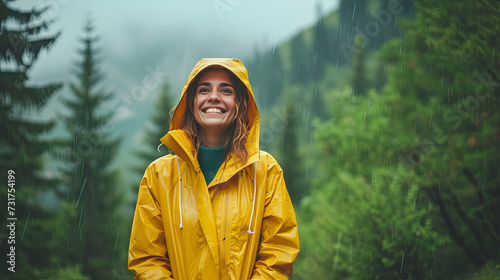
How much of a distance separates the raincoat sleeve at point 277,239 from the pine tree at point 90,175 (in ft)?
63.8

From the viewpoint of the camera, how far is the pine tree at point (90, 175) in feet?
68.6

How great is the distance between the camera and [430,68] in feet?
33.2

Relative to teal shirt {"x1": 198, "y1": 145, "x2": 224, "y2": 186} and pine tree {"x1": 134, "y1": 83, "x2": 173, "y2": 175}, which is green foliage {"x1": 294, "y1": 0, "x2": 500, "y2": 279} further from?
pine tree {"x1": 134, "y1": 83, "x2": 173, "y2": 175}

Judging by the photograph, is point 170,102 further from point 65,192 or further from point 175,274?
point 175,274

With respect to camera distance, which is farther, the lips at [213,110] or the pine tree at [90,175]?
the pine tree at [90,175]

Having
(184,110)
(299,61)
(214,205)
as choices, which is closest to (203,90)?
(184,110)

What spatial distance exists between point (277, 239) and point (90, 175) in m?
21.2

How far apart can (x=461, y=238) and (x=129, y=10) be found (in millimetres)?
146517

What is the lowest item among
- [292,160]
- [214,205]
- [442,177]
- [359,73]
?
[292,160]

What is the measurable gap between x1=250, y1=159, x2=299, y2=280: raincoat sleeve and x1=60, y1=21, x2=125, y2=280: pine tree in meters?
19.5

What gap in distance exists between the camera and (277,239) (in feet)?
8.68

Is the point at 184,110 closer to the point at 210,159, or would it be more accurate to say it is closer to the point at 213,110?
the point at 213,110

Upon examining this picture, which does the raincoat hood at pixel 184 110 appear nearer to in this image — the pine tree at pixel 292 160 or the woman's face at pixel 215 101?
the woman's face at pixel 215 101

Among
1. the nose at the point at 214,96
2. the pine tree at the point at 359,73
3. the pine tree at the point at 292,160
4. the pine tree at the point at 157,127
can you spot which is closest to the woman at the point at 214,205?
the nose at the point at 214,96
